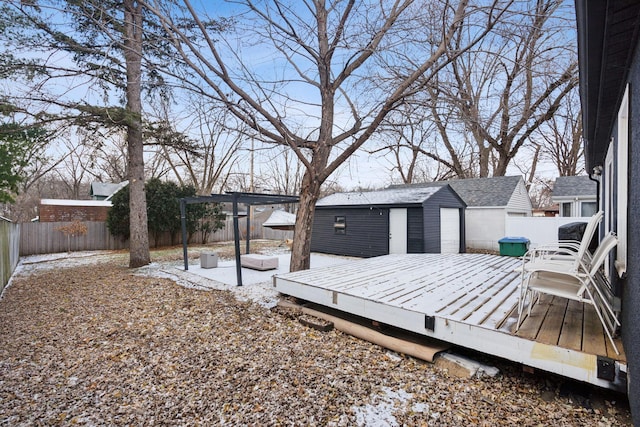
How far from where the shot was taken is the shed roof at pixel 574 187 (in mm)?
12633

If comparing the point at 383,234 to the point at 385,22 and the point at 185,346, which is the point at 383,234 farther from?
the point at 185,346

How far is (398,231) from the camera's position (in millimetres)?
10117

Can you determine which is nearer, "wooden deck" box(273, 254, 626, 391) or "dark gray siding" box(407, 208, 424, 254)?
"wooden deck" box(273, 254, 626, 391)

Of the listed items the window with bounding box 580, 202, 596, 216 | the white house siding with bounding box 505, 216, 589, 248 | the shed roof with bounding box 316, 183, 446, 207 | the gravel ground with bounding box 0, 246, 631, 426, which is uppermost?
the shed roof with bounding box 316, 183, 446, 207

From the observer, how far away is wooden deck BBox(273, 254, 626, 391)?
235 centimetres

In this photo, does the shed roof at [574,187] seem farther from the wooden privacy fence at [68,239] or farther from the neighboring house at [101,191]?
the neighboring house at [101,191]

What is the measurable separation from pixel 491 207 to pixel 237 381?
40.9ft

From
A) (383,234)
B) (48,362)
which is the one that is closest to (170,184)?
(383,234)

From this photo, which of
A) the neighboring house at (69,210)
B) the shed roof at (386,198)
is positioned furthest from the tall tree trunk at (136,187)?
the neighboring house at (69,210)

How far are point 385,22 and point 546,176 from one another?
69.5 ft

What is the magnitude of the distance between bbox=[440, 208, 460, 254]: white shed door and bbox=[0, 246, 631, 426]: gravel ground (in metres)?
8.02

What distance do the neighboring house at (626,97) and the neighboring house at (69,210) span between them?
18890 mm

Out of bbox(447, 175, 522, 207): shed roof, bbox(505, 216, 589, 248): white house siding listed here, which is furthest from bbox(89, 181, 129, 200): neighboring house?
bbox(505, 216, 589, 248): white house siding

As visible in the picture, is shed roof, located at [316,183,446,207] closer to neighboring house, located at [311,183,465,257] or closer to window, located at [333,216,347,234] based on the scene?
neighboring house, located at [311,183,465,257]
